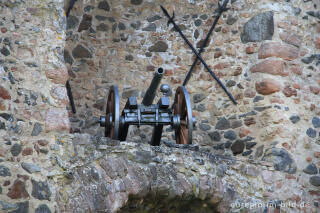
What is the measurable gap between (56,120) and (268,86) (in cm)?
291

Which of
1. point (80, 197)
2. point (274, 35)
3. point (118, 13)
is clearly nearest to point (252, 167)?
point (274, 35)

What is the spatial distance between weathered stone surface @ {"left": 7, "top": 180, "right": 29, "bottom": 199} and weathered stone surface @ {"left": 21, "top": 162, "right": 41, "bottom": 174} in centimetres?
14

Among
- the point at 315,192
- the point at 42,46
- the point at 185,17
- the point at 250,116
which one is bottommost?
the point at 315,192

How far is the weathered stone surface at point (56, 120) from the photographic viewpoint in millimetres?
5719

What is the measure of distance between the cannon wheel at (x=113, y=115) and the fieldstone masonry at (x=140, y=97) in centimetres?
27

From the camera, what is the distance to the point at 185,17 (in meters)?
8.63

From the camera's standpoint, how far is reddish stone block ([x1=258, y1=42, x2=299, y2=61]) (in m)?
7.62

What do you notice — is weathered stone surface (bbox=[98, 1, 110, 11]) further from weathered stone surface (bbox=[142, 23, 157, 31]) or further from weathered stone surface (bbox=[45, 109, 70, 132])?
weathered stone surface (bbox=[45, 109, 70, 132])

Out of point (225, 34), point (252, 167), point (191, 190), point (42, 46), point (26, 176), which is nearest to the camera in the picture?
point (26, 176)

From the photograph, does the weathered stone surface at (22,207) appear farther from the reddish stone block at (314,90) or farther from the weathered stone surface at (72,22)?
the reddish stone block at (314,90)

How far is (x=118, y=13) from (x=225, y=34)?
159cm

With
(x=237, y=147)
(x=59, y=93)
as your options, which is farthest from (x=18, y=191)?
(x=237, y=147)

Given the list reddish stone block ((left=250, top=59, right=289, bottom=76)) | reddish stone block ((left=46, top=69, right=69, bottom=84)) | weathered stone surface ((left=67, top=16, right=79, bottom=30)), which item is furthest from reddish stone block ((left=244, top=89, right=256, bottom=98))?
reddish stone block ((left=46, top=69, right=69, bottom=84))

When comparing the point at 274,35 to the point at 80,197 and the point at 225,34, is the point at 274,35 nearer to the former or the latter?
the point at 225,34
